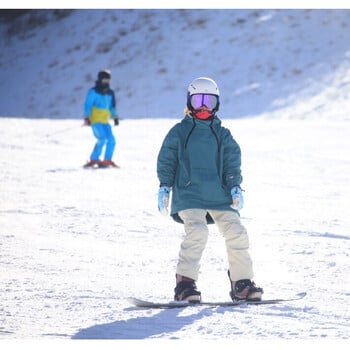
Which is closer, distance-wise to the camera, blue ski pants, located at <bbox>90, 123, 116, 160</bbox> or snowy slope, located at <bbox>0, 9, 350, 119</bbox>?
blue ski pants, located at <bbox>90, 123, 116, 160</bbox>

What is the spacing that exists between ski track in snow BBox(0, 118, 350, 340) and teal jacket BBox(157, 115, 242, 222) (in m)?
0.70

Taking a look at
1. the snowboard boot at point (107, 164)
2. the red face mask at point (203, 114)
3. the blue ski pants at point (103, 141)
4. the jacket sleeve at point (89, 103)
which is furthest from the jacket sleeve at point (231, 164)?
the jacket sleeve at point (89, 103)

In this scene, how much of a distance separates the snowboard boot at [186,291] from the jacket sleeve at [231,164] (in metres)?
0.70

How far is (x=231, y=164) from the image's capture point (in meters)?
5.46

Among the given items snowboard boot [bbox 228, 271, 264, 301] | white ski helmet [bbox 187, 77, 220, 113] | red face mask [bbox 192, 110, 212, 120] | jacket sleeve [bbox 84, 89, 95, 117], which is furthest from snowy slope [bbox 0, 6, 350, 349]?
white ski helmet [bbox 187, 77, 220, 113]

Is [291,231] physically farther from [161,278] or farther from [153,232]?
[161,278]

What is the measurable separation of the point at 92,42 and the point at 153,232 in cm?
2752

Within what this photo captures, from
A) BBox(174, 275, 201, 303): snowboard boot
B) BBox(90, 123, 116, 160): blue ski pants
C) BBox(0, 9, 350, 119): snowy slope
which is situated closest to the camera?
BBox(174, 275, 201, 303): snowboard boot

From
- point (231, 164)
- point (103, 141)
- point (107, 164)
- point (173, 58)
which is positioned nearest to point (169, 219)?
point (231, 164)

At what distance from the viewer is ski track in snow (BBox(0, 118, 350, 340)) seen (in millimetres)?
4723

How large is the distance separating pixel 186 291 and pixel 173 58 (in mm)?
26838

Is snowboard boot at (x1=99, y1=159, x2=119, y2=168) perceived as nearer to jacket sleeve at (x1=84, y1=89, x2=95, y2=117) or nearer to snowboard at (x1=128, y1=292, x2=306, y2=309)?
jacket sleeve at (x1=84, y1=89, x2=95, y2=117)
